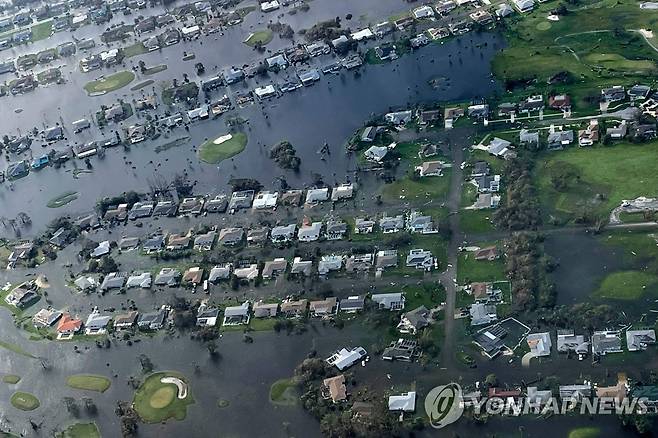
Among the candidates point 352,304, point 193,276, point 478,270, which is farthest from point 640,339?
point 193,276

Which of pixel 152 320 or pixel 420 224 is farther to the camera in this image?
pixel 420 224

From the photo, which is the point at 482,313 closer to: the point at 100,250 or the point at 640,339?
the point at 640,339

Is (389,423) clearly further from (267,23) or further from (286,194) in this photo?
(267,23)

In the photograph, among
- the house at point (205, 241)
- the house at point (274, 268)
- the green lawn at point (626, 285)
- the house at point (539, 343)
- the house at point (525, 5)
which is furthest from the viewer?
the house at point (525, 5)

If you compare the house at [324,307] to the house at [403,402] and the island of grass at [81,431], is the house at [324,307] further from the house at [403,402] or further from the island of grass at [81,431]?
the island of grass at [81,431]

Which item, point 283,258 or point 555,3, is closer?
point 283,258

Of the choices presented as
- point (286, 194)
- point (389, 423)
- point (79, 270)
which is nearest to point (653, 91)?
point (286, 194)

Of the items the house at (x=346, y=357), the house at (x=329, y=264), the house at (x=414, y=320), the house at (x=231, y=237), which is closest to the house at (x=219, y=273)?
the house at (x=231, y=237)
